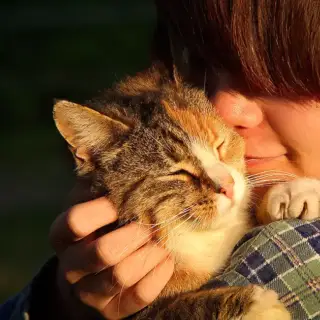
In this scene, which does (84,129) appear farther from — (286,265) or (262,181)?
(286,265)

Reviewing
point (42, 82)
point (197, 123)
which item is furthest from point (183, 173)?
point (42, 82)

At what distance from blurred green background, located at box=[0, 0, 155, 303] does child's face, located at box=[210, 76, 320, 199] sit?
3.04 meters

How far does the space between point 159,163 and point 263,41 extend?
1.34 ft

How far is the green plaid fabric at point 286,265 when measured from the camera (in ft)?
5.78

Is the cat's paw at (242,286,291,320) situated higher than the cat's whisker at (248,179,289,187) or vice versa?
the cat's whisker at (248,179,289,187)

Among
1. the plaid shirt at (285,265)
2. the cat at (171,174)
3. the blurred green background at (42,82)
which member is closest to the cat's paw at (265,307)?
the plaid shirt at (285,265)

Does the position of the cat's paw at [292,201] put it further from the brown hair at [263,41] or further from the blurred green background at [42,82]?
the blurred green background at [42,82]

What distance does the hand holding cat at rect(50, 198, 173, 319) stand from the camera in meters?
1.88

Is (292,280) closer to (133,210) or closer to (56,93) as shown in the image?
(133,210)

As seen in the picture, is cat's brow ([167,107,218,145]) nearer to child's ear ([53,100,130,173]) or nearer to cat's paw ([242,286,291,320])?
child's ear ([53,100,130,173])

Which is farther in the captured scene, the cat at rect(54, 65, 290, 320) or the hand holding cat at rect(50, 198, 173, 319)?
the cat at rect(54, 65, 290, 320)

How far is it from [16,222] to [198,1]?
3.83 m

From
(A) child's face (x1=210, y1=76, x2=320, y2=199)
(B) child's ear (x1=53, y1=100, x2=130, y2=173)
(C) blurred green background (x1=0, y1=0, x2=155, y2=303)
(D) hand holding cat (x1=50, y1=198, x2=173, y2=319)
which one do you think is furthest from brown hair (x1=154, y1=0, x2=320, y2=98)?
(C) blurred green background (x1=0, y1=0, x2=155, y2=303)

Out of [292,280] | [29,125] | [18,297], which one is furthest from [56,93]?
[292,280]
